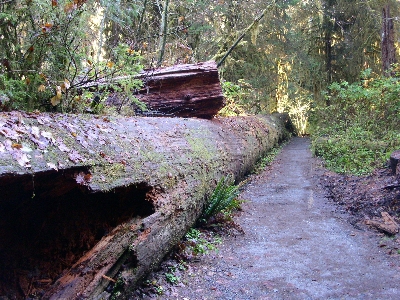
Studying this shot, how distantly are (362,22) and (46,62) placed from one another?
17159 mm

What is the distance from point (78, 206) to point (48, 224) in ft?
0.97

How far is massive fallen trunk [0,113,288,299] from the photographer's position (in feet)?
8.78

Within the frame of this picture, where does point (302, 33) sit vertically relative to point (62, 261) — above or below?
above

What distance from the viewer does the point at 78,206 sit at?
3.21 metres

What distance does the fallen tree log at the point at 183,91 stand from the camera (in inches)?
284

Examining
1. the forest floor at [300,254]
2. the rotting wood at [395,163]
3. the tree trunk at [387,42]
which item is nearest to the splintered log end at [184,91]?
the forest floor at [300,254]

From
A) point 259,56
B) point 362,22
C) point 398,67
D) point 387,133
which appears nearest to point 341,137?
point 387,133

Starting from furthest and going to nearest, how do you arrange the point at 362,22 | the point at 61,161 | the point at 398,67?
the point at 362,22
the point at 398,67
the point at 61,161

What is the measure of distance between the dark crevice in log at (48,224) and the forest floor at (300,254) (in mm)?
676

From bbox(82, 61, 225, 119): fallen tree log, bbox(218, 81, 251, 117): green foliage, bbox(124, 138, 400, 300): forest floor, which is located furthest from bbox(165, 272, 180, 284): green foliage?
bbox(218, 81, 251, 117): green foliage

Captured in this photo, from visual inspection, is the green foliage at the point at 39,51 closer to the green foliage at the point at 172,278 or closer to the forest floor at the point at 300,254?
the green foliage at the point at 172,278

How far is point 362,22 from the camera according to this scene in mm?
17234

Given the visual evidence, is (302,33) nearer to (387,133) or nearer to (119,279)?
(387,133)

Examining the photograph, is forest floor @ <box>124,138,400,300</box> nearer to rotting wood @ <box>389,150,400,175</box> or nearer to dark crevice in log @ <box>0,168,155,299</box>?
rotting wood @ <box>389,150,400,175</box>
